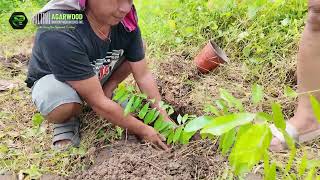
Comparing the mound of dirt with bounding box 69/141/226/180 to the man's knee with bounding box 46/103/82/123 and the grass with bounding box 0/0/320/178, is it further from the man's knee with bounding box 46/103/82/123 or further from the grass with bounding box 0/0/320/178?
the man's knee with bounding box 46/103/82/123

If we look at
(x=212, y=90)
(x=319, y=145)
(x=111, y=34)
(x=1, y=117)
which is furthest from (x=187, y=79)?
(x=1, y=117)

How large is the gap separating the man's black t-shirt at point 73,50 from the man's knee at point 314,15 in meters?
0.95

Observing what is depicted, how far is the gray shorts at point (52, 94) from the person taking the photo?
2277 millimetres

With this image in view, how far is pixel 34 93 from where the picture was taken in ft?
7.80

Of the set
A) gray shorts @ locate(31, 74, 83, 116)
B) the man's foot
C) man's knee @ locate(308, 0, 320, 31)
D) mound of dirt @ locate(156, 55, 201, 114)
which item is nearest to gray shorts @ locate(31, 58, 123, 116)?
gray shorts @ locate(31, 74, 83, 116)

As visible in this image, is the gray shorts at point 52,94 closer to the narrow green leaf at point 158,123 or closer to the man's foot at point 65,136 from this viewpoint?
the man's foot at point 65,136

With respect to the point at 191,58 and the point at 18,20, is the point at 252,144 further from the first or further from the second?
the point at 18,20

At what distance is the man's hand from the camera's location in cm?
226

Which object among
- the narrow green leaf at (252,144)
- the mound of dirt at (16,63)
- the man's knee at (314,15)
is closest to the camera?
the narrow green leaf at (252,144)

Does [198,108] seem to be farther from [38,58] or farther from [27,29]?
[27,29]

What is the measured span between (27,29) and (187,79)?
6.75 feet

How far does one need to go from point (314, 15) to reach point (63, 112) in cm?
138

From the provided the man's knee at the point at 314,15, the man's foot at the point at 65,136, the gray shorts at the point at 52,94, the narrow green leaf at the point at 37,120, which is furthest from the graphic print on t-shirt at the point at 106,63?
the man's knee at the point at 314,15

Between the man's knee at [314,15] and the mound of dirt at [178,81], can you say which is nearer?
the man's knee at [314,15]
